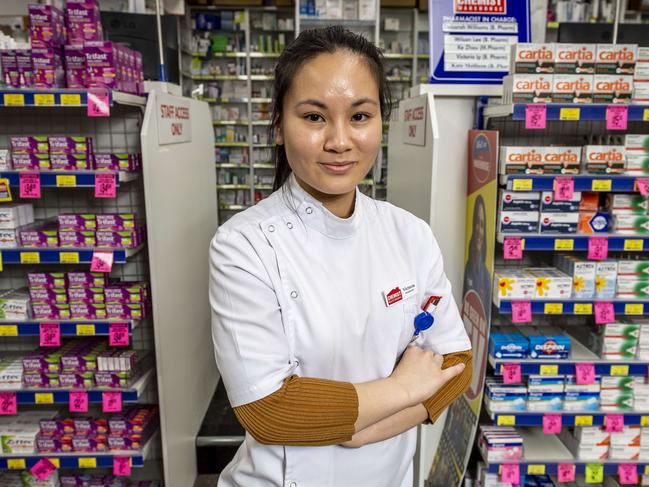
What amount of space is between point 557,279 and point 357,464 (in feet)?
5.65

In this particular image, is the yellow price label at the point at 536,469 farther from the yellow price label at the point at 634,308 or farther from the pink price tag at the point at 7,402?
the pink price tag at the point at 7,402

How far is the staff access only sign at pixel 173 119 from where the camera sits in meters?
2.63

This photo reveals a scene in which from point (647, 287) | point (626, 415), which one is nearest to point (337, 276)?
point (647, 287)

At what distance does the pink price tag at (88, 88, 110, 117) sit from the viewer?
234cm

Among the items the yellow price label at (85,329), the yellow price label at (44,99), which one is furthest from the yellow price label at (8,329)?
the yellow price label at (44,99)

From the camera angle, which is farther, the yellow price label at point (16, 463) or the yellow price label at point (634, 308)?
the yellow price label at point (16, 463)

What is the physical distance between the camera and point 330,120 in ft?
3.79

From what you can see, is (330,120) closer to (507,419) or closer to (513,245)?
(513,245)

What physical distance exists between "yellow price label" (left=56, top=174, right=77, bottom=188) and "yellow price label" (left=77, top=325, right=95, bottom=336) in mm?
693

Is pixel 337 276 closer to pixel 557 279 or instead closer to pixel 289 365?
pixel 289 365

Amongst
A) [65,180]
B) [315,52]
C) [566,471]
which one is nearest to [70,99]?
[65,180]

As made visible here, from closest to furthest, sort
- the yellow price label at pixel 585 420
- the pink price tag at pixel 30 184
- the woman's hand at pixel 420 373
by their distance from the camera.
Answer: the woman's hand at pixel 420 373 → the pink price tag at pixel 30 184 → the yellow price label at pixel 585 420

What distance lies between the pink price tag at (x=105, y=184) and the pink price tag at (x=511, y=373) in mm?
2095

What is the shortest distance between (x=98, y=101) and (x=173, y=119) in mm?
543
